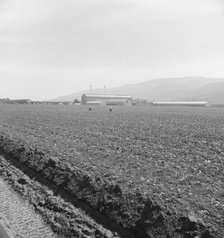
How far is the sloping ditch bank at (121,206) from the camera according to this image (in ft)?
19.7

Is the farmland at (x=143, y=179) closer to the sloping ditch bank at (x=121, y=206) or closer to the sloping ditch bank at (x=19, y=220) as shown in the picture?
the sloping ditch bank at (x=121, y=206)

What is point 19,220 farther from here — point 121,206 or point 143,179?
point 143,179

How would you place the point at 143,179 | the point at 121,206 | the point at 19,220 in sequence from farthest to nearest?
the point at 143,179 → the point at 121,206 → the point at 19,220

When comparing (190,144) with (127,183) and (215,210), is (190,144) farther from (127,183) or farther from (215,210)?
(215,210)

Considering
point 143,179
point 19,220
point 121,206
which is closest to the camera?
point 19,220

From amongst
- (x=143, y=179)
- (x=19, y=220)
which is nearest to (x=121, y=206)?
(x=143, y=179)

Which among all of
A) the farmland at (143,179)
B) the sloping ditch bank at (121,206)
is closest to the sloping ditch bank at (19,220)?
the sloping ditch bank at (121,206)

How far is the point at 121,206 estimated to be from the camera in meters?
7.21

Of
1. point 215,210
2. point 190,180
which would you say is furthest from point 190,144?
point 215,210

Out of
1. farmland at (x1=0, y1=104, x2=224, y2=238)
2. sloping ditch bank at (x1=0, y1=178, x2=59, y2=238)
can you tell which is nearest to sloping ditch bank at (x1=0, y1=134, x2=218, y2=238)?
farmland at (x1=0, y1=104, x2=224, y2=238)

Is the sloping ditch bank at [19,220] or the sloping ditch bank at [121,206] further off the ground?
the sloping ditch bank at [121,206]

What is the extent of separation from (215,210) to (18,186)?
508 centimetres

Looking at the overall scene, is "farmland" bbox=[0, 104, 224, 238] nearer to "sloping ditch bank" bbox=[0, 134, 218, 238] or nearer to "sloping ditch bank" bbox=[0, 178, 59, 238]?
"sloping ditch bank" bbox=[0, 134, 218, 238]

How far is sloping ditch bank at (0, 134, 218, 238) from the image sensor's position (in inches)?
237
